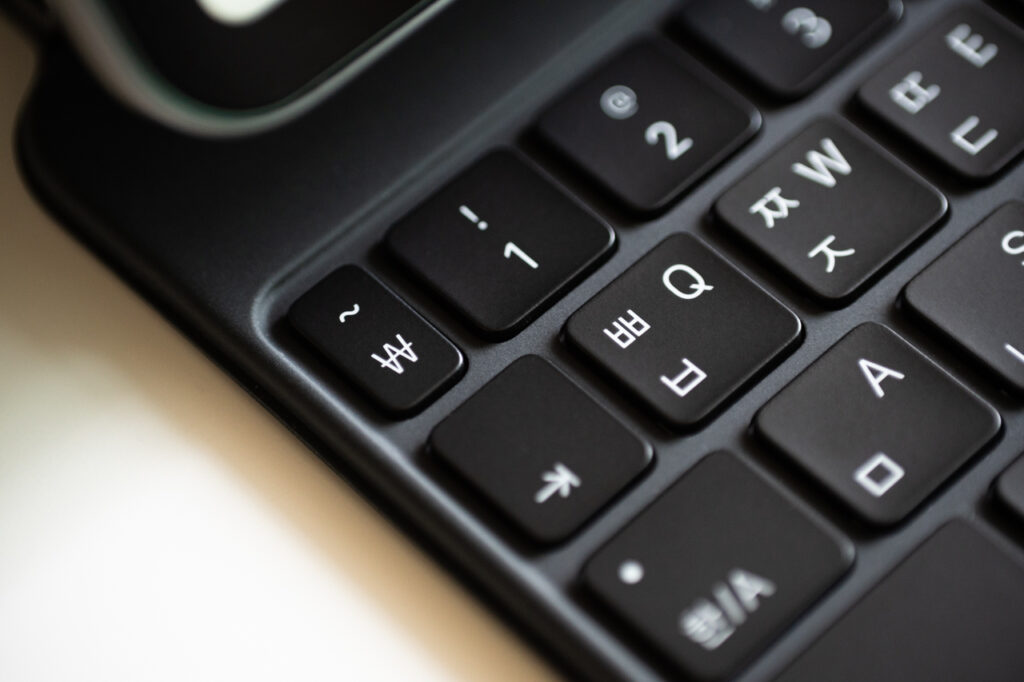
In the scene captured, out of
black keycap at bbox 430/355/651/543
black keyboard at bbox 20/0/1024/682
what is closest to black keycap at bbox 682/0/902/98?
black keyboard at bbox 20/0/1024/682

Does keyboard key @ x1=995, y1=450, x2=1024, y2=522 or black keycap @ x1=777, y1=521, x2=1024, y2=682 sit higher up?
keyboard key @ x1=995, y1=450, x2=1024, y2=522

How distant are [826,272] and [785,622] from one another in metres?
0.08

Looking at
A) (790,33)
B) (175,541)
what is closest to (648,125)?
(790,33)

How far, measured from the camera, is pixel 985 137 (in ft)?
1.00

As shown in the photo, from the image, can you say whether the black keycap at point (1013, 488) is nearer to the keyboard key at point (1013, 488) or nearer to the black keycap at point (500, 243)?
the keyboard key at point (1013, 488)

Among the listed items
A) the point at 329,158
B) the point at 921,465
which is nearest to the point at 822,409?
the point at 921,465

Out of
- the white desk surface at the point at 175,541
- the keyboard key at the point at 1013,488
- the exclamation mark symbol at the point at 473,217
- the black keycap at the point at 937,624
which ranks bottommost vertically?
the white desk surface at the point at 175,541

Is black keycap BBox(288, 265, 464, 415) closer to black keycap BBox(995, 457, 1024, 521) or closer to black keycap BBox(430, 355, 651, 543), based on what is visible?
black keycap BBox(430, 355, 651, 543)

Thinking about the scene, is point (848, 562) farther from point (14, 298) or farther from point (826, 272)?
point (14, 298)

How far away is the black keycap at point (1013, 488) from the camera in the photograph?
10.3 inches

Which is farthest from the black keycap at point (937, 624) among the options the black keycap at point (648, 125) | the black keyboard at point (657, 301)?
the black keycap at point (648, 125)

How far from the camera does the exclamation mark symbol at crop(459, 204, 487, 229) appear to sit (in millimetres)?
300

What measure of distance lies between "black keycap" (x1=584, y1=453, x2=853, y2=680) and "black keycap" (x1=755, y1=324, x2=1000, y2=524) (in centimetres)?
1

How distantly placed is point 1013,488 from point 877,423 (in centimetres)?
3
